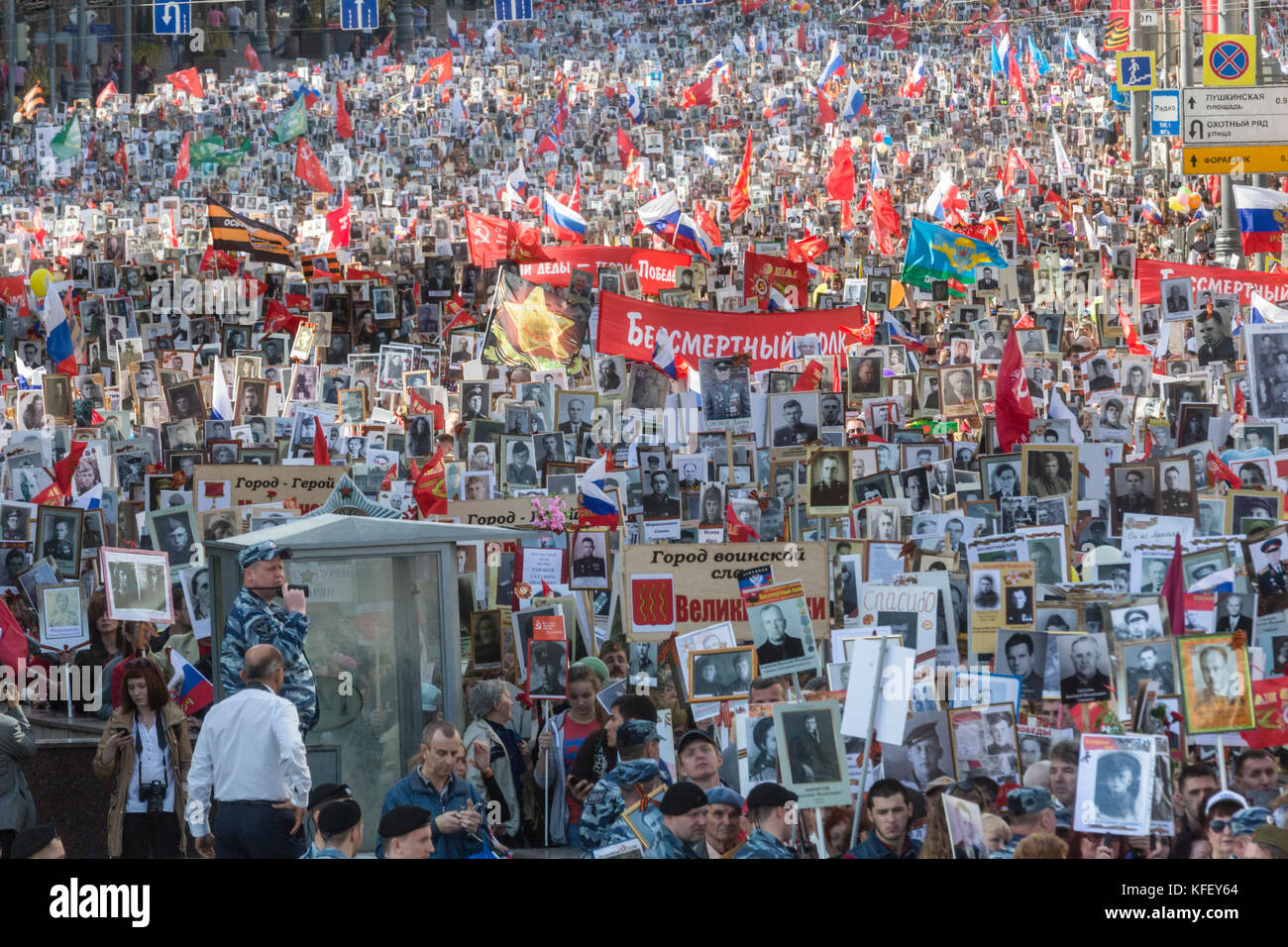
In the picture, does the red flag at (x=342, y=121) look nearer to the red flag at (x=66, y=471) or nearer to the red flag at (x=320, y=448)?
the red flag at (x=320, y=448)

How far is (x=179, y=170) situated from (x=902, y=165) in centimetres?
1236

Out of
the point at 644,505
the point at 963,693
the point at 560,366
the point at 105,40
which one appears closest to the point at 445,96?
the point at 105,40

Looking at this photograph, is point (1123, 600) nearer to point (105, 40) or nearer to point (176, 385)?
point (176, 385)

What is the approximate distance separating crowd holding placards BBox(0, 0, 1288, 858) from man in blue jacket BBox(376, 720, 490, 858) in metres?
0.01

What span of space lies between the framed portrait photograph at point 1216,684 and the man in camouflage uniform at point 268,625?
2759 millimetres

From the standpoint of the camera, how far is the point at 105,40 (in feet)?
206

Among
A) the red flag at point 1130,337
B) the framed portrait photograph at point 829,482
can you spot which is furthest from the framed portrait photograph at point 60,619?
Result: the red flag at point 1130,337

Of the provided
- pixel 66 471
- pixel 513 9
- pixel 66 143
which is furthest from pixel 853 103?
pixel 66 471

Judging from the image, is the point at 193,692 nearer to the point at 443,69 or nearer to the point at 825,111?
the point at 825,111

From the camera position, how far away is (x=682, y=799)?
19.5 feet

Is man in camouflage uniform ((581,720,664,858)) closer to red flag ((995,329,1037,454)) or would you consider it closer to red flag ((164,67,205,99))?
red flag ((995,329,1037,454))
